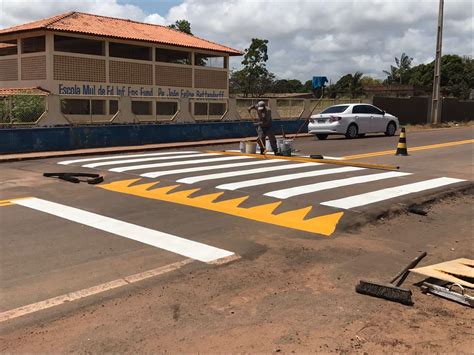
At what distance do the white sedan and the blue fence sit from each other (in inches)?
138

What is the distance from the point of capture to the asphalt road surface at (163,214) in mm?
5098

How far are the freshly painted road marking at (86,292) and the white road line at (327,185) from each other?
392cm

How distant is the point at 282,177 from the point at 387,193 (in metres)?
2.47

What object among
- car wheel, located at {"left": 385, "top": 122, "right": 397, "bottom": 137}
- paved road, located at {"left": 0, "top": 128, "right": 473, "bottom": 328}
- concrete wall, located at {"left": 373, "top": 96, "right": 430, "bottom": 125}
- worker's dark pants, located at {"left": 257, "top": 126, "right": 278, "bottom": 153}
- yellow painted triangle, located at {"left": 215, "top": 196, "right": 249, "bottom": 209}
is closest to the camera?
paved road, located at {"left": 0, "top": 128, "right": 473, "bottom": 328}

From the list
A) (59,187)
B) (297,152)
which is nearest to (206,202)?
(59,187)

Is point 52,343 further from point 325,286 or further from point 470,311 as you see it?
point 470,311

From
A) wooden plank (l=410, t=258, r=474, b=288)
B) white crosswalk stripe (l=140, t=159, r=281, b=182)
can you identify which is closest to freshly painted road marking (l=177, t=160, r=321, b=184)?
white crosswalk stripe (l=140, t=159, r=281, b=182)

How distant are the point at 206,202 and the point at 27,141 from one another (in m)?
10.2

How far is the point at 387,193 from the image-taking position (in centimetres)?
948

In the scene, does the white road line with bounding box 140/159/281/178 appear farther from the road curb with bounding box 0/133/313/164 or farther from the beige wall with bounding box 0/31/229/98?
the beige wall with bounding box 0/31/229/98

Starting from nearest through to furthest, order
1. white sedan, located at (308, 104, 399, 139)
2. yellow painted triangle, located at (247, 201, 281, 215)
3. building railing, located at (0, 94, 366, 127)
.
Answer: yellow painted triangle, located at (247, 201, 281, 215) < building railing, located at (0, 94, 366, 127) < white sedan, located at (308, 104, 399, 139)

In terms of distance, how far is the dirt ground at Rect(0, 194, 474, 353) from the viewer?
377 centimetres

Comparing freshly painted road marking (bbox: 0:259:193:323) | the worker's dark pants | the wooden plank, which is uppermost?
the worker's dark pants

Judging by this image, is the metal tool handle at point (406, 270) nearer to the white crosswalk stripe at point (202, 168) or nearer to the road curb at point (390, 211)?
the road curb at point (390, 211)
